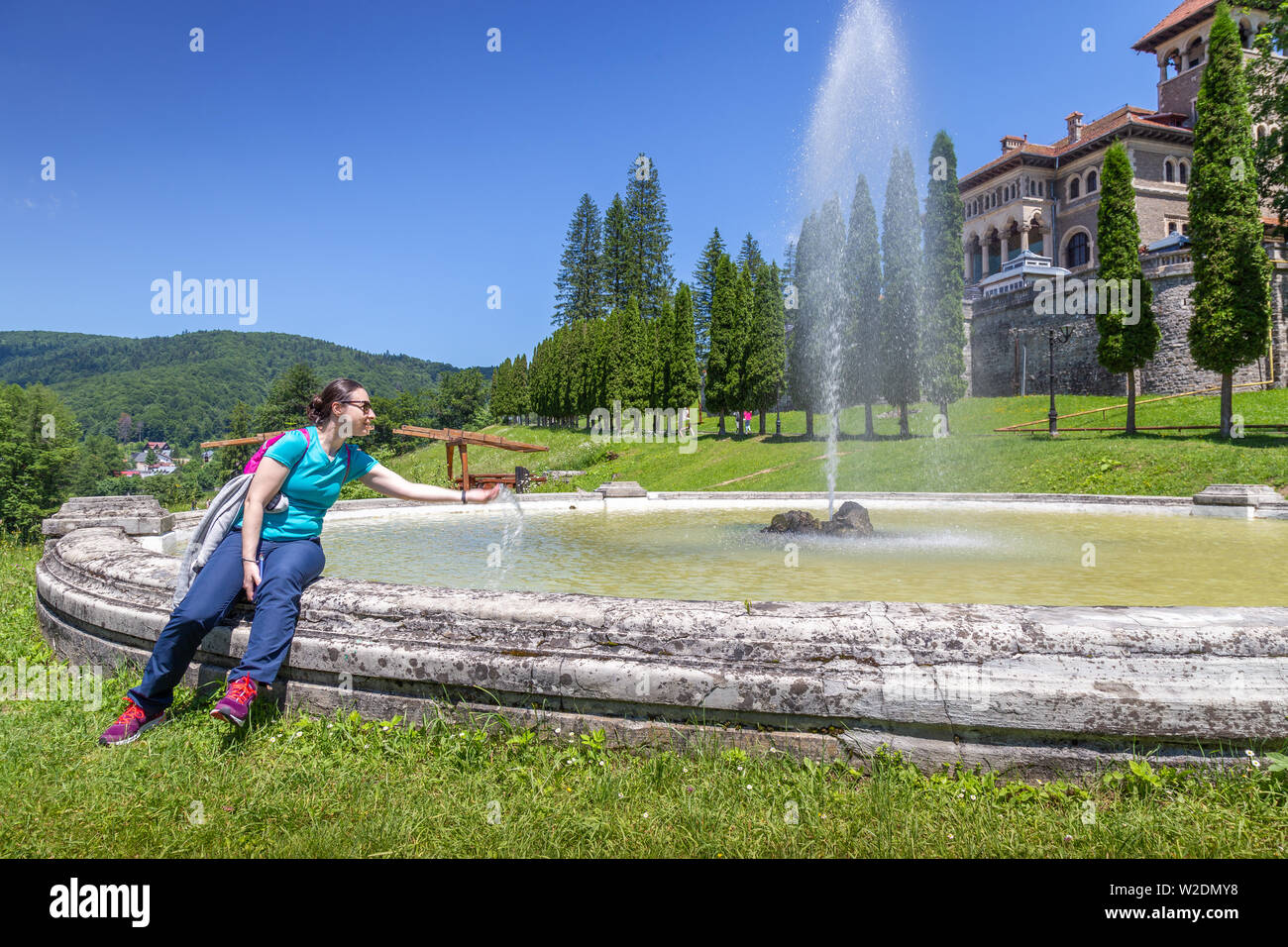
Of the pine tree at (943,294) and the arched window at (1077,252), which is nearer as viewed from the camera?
the pine tree at (943,294)

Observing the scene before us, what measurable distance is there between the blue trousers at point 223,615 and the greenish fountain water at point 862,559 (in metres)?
2.00

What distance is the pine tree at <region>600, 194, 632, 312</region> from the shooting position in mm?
63312

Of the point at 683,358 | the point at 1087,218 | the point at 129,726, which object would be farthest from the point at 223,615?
the point at 1087,218

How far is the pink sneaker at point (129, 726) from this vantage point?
3.24 meters

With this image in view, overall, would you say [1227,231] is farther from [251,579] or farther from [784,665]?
[251,579]

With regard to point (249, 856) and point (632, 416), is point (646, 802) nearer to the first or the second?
point (249, 856)

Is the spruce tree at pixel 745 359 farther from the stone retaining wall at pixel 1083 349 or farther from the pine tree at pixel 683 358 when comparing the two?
the stone retaining wall at pixel 1083 349

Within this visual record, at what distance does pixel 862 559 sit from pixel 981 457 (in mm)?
17247

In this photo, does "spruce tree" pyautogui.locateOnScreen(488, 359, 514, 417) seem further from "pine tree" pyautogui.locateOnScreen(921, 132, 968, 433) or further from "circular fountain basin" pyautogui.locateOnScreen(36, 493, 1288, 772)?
"circular fountain basin" pyautogui.locateOnScreen(36, 493, 1288, 772)

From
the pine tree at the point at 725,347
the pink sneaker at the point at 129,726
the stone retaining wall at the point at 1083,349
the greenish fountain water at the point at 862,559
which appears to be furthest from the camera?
the pine tree at the point at 725,347

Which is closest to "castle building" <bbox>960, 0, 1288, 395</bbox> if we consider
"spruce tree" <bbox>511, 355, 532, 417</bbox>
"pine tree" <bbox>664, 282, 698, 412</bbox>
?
"pine tree" <bbox>664, 282, 698, 412</bbox>

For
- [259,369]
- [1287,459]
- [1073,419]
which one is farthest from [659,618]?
[259,369]

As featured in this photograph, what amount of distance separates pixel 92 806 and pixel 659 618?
2.29 meters

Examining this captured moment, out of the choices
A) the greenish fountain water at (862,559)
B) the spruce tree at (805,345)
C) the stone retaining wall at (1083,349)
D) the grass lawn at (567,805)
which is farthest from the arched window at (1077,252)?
the grass lawn at (567,805)
